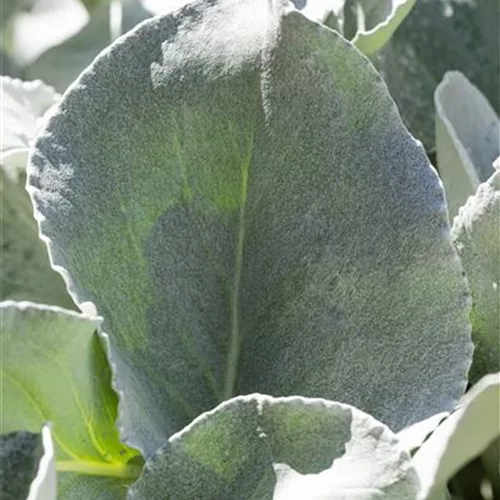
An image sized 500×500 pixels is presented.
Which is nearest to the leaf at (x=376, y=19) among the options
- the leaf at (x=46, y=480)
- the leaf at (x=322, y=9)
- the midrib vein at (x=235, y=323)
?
the leaf at (x=322, y=9)

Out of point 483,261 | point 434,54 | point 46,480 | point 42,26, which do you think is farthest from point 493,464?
point 42,26

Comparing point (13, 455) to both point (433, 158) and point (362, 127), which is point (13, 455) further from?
point (433, 158)

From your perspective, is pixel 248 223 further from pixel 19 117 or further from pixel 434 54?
pixel 434 54

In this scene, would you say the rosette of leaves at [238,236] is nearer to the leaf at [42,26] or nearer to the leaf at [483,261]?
the leaf at [483,261]

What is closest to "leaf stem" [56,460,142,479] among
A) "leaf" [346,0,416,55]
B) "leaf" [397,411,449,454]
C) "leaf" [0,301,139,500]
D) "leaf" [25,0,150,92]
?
"leaf" [0,301,139,500]

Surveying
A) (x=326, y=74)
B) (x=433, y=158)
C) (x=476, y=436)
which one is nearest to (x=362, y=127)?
(x=326, y=74)
